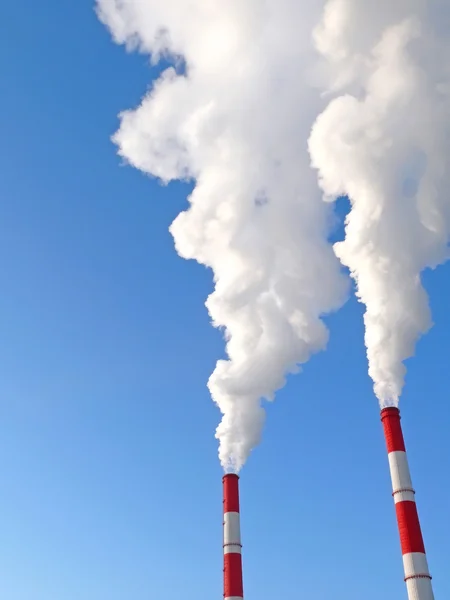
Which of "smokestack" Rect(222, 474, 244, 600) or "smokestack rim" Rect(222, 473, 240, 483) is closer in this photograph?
"smokestack" Rect(222, 474, 244, 600)

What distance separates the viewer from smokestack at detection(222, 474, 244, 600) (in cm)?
2462

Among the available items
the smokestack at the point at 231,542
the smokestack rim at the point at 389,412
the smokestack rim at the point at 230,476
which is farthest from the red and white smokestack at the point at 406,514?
the smokestack rim at the point at 230,476

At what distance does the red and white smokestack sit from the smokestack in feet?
24.5

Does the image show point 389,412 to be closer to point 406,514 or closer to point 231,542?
point 406,514

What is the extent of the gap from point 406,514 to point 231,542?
825 centimetres

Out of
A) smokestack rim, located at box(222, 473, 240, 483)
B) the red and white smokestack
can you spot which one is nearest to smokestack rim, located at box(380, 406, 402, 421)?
the red and white smokestack

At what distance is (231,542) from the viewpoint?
26.0 m

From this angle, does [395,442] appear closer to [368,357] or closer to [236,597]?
[368,357]

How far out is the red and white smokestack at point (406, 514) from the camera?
2055 cm

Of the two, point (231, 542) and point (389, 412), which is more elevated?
point (389, 412)

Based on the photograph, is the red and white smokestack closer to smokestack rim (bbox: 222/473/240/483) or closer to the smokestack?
the smokestack

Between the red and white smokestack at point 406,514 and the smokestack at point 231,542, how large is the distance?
746 cm

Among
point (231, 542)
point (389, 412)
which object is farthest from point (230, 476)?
point (389, 412)

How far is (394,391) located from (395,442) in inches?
117
